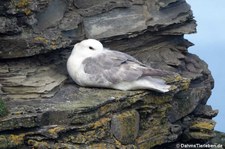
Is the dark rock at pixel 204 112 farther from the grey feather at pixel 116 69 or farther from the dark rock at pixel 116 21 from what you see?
the grey feather at pixel 116 69

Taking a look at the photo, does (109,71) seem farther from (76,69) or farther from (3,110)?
(3,110)

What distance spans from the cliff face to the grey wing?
276 millimetres

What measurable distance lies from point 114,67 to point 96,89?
488 mm

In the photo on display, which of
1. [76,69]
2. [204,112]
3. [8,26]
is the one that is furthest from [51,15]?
[204,112]

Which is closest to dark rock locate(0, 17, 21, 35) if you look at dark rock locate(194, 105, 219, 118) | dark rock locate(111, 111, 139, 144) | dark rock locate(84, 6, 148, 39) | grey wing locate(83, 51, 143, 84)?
grey wing locate(83, 51, 143, 84)

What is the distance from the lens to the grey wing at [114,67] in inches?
519

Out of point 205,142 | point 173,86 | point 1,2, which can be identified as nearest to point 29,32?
point 1,2

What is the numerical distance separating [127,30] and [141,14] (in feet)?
1.58

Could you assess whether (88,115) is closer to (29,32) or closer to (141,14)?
(29,32)

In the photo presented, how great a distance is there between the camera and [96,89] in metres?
13.3

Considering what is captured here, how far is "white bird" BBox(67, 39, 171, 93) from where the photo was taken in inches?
520

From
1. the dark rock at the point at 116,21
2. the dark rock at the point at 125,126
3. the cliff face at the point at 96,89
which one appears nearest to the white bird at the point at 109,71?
the cliff face at the point at 96,89

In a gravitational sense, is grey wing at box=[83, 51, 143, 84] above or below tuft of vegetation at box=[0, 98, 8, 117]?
above

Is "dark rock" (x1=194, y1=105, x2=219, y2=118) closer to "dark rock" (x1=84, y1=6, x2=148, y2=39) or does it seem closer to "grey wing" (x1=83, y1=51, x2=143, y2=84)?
"dark rock" (x1=84, y1=6, x2=148, y2=39)
